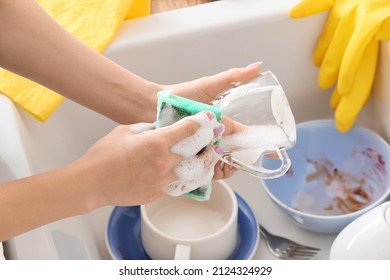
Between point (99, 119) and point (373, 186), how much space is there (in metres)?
0.43

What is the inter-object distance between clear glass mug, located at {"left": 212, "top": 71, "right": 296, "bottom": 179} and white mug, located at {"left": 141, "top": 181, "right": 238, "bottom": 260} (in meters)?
0.13

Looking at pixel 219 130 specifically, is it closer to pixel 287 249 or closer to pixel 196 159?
pixel 196 159

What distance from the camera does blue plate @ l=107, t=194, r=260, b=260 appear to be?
3.20 ft

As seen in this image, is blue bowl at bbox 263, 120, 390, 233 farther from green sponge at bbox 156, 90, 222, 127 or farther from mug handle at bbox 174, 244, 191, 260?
green sponge at bbox 156, 90, 222, 127

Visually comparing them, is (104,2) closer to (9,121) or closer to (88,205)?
(9,121)

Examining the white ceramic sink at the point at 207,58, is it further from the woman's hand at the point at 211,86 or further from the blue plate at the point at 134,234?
the woman's hand at the point at 211,86

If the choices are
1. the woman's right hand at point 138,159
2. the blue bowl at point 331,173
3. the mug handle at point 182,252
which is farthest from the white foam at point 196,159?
the blue bowl at point 331,173

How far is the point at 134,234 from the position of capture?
102 cm

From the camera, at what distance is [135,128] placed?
2.55 ft

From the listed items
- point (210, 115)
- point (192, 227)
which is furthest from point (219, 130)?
point (192, 227)

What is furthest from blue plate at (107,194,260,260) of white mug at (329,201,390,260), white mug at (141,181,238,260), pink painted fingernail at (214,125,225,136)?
pink painted fingernail at (214,125,225,136)

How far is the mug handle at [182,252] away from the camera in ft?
2.90

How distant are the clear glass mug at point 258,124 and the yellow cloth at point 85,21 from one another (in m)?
0.24

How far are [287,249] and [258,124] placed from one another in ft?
0.79
